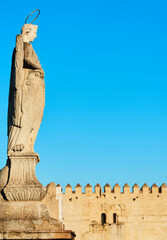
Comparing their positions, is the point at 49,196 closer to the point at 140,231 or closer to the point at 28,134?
the point at 28,134

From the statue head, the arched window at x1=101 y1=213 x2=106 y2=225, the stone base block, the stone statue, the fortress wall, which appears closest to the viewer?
the stone base block

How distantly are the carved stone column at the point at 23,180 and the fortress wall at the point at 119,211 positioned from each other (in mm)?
34369

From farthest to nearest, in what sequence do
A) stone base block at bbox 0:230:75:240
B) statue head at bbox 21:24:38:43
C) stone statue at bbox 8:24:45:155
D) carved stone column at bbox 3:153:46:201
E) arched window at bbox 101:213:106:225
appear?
arched window at bbox 101:213:106:225 < statue head at bbox 21:24:38:43 < stone statue at bbox 8:24:45:155 < carved stone column at bbox 3:153:46:201 < stone base block at bbox 0:230:75:240

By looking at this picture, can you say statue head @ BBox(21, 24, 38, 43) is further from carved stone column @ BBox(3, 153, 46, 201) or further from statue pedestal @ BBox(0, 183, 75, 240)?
statue pedestal @ BBox(0, 183, 75, 240)

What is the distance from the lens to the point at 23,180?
6.59 meters

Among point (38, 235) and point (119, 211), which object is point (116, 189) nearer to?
point (119, 211)

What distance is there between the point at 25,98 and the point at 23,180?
1.19 meters

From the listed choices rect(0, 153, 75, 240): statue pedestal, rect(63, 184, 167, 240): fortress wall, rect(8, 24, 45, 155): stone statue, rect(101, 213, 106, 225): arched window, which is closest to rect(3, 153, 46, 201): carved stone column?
rect(0, 153, 75, 240): statue pedestal

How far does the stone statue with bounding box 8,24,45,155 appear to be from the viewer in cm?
696

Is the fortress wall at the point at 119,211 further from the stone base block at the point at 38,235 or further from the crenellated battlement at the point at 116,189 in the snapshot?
the stone base block at the point at 38,235

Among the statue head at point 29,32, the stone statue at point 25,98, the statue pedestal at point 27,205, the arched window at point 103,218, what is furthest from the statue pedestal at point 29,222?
the arched window at point 103,218

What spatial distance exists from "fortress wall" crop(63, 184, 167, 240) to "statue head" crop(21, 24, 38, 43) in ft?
111

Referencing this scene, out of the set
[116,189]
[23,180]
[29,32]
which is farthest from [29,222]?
[116,189]

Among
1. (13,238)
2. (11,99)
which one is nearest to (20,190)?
(13,238)
